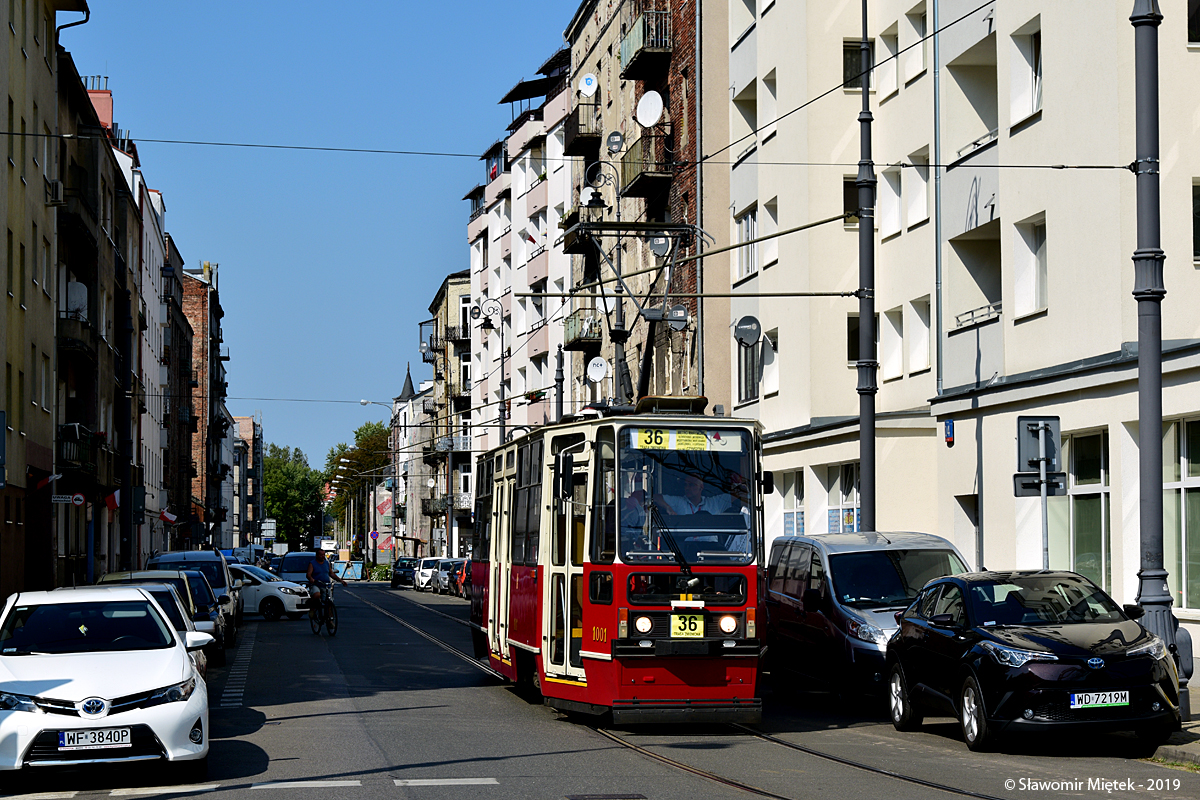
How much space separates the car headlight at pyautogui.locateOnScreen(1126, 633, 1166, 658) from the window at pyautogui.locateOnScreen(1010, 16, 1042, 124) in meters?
12.4

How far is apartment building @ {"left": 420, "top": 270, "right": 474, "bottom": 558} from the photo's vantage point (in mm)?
92875

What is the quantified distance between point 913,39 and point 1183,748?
64.5 ft

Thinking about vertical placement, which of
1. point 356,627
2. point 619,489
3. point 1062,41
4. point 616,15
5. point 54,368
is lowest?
point 356,627

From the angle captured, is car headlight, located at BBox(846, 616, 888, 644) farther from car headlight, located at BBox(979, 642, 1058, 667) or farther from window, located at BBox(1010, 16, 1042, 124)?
window, located at BBox(1010, 16, 1042, 124)

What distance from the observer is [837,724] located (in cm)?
1609

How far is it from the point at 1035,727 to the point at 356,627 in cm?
2538

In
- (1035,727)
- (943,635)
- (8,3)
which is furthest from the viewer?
(8,3)

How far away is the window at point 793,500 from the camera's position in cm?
3472

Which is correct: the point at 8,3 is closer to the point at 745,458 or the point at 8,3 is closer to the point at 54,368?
the point at 54,368

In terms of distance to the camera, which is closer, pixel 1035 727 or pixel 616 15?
pixel 1035 727

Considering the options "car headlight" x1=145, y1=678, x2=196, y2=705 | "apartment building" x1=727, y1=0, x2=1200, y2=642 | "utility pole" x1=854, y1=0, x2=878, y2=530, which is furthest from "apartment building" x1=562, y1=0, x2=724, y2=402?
"car headlight" x1=145, y1=678, x2=196, y2=705

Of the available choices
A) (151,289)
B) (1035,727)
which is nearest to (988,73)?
(1035,727)

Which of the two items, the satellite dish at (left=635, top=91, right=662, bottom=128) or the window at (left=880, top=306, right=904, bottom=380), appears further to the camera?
the satellite dish at (left=635, top=91, right=662, bottom=128)

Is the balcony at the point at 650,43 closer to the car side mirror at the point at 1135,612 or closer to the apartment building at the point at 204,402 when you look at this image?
the car side mirror at the point at 1135,612
